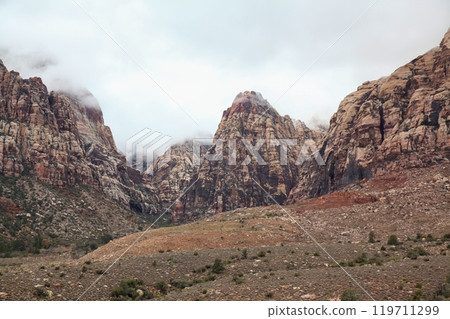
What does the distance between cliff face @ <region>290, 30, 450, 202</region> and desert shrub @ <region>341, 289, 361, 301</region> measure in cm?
5220

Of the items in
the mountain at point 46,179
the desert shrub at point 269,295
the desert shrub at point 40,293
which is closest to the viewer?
the desert shrub at point 269,295

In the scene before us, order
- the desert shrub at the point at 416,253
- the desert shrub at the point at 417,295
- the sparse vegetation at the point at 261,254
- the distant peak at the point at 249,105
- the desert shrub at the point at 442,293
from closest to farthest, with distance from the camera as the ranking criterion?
the desert shrub at the point at 442,293 < the desert shrub at the point at 417,295 < the desert shrub at the point at 416,253 < the sparse vegetation at the point at 261,254 < the distant peak at the point at 249,105

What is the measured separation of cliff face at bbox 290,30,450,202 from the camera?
63.5 m

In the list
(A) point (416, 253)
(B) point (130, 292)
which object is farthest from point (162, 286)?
(A) point (416, 253)

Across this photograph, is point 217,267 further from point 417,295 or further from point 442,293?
point 442,293

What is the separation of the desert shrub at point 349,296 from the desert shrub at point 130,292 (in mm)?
11973

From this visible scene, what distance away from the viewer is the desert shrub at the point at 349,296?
53.3 feet

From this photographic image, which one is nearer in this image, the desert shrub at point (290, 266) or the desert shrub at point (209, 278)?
the desert shrub at point (209, 278)

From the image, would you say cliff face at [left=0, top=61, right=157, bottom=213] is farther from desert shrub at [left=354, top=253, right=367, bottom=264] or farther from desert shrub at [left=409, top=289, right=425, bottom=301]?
desert shrub at [left=409, top=289, right=425, bottom=301]

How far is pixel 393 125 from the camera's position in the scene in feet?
241

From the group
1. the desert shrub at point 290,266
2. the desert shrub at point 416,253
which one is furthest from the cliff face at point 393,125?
the desert shrub at point 290,266

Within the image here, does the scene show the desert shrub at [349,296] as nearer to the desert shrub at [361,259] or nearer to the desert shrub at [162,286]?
the desert shrub at [361,259]

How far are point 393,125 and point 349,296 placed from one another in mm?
66076
